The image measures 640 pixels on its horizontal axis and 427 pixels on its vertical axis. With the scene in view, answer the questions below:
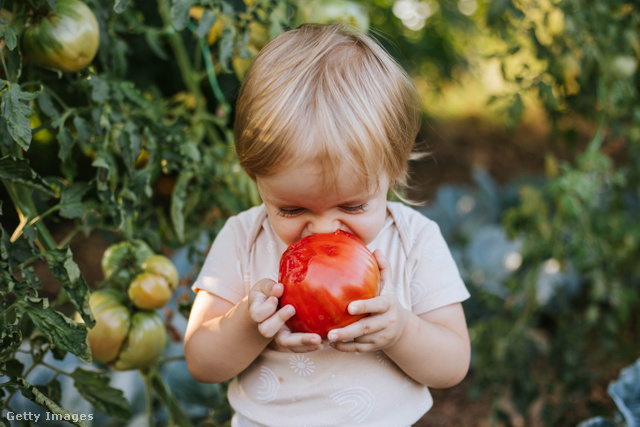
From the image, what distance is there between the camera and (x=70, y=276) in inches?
42.0

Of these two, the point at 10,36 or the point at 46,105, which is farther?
the point at 46,105

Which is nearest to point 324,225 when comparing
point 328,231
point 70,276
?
point 328,231

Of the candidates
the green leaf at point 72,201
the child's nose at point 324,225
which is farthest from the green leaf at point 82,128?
the child's nose at point 324,225

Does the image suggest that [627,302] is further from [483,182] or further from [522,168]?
[522,168]

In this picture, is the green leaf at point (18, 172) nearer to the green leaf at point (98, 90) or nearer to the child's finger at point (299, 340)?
the green leaf at point (98, 90)

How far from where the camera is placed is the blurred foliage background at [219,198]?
3.96 ft

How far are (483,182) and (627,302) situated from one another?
1.39 m

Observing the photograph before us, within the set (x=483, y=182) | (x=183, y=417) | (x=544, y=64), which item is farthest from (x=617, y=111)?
(x=183, y=417)

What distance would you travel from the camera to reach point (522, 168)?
492cm

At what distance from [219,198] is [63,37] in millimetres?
553

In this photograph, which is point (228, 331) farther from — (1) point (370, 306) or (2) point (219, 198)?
(2) point (219, 198)

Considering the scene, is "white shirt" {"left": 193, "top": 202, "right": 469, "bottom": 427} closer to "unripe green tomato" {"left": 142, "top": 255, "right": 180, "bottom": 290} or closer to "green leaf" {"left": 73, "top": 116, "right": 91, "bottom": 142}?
"unripe green tomato" {"left": 142, "top": 255, "right": 180, "bottom": 290}

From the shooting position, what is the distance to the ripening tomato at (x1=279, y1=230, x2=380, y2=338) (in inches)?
37.6

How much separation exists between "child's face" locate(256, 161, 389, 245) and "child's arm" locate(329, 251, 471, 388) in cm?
8
